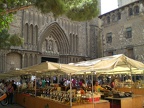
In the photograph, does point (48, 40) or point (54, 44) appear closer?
point (48, 40)

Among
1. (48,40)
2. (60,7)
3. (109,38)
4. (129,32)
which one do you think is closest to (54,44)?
(48,40)

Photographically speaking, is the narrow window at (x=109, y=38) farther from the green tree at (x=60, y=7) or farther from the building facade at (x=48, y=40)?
the green tree at (x=60, y=7)

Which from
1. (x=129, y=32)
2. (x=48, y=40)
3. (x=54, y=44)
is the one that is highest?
(x=129, y=32)

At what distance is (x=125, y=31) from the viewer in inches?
927

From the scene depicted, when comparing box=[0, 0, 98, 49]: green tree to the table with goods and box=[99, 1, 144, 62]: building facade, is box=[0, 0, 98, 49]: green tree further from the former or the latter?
box=[99, 1, 144, 62]: building facade

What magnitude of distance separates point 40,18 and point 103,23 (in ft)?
27.6

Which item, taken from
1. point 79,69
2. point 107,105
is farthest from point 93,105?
point 79,69

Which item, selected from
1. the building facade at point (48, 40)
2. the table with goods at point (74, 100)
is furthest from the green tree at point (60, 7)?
the building facade at point (48, 40)

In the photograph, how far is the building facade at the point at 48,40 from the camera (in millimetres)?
20281

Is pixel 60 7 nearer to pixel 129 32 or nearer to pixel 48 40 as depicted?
pixel 48 40

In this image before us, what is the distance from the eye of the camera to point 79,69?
24.6ft

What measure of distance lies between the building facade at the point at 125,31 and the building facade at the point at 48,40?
1.89 metres

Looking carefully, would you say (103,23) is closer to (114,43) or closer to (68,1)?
(114,43)

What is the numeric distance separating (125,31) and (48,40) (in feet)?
27.5
